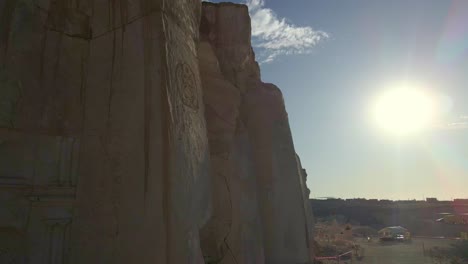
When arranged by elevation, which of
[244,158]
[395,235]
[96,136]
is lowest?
[395,235]

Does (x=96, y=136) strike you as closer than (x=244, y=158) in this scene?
Yes

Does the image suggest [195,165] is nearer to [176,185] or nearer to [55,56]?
[176,185]

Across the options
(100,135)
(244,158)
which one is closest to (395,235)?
(244,158)

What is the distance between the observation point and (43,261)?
12.1ft

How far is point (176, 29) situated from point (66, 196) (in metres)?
2.17

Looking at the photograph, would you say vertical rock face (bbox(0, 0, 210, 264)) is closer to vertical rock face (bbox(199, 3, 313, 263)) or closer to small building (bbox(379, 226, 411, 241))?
vertical rock face (bbox(199, 3, 313, 263))

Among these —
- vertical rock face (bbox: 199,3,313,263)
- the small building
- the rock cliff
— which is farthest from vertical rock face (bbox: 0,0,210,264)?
the small building

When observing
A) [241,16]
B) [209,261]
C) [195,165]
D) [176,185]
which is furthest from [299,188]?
[176,185]

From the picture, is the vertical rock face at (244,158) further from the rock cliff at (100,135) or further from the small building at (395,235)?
the small building at (395,235)

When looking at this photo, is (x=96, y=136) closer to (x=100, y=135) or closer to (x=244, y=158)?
(x=100, y=135)

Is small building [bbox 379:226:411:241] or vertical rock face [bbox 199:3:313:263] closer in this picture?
vertical rock face [bbox 199:3:313:263]

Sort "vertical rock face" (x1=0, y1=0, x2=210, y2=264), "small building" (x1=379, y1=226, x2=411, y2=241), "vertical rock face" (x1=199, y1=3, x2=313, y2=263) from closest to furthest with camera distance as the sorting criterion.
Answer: "vertical rock face" (x1=0, y1=0, x2=210, y2=264) < "vertical rock face" (x1=199, y1=3, x2=313, y2=263) < "small building" (x1=379, y1=226, x2=411, y2=241)

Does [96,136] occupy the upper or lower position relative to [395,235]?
upper

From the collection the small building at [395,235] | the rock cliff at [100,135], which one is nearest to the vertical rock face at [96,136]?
the rock cliff at [100,135]
